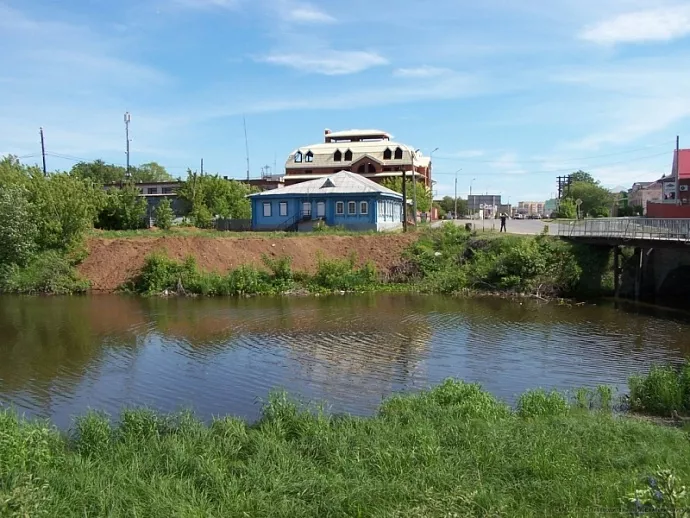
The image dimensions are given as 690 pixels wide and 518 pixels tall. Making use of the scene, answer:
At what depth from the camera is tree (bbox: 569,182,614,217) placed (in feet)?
409

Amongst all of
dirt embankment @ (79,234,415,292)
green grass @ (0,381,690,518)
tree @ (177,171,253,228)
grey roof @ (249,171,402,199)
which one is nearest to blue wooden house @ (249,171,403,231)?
grey roof @ (249,171,402,199)

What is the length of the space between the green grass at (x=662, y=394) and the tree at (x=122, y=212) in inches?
2026

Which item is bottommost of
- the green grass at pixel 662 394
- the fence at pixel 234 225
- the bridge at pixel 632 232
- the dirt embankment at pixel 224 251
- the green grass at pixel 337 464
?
the green grass at pixel 662 394

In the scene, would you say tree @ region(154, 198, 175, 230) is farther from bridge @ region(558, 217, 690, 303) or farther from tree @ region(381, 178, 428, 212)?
bridge @ region(558, 217, 690, 303)

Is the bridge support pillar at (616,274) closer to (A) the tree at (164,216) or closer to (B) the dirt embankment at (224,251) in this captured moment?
(B) the dirt embankment at (224,251)

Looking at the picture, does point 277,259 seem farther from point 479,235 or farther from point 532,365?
point 532,365

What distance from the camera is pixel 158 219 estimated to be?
192ft

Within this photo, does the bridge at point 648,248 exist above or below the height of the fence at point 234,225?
below

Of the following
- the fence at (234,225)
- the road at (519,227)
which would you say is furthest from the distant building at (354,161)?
the fence at (234,225)

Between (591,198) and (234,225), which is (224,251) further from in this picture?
(591,198)

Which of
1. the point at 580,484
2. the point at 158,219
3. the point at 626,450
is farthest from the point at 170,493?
the point at 158,219

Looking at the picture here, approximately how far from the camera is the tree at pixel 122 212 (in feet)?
→ 193

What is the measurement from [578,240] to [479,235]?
714 cm

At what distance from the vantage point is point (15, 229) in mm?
41750
